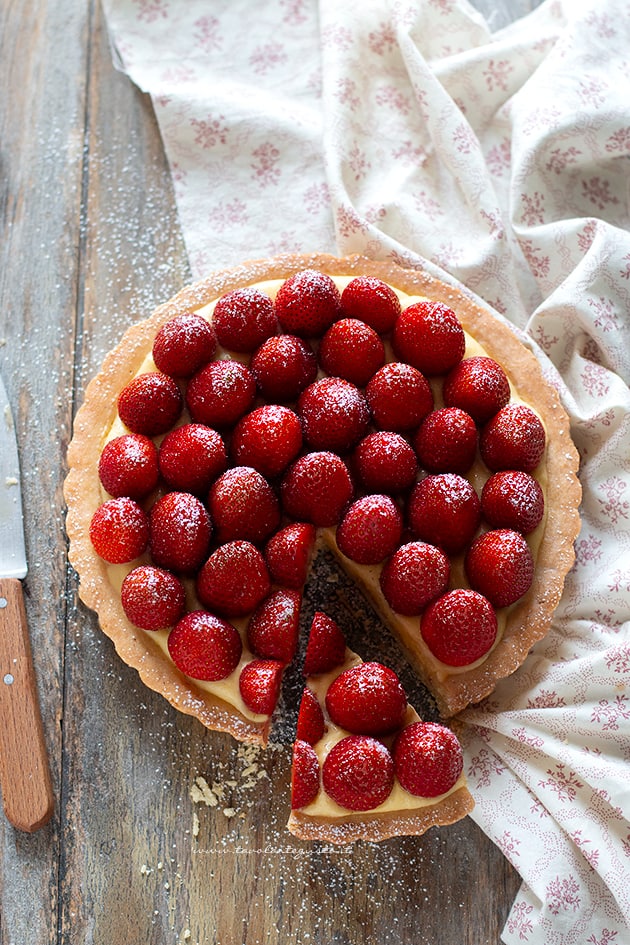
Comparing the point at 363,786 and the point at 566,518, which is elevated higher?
the point at 566,518

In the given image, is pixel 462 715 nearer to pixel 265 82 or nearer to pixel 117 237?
Result: pixel 117 237

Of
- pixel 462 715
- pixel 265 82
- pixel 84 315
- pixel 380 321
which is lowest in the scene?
pixel 462 715

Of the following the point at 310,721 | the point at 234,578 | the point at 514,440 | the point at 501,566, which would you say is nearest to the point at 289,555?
the point at 234,578

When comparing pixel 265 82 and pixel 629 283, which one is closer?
pixel 629 283

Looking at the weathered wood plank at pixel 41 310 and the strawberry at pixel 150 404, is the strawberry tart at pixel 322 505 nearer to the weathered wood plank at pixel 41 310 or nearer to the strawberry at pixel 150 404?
the strawberry at pixel 150 404

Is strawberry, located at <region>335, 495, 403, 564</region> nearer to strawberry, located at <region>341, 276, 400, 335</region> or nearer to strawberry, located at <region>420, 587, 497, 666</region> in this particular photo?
strawberry, located at <region>420, 587, 497, 666</region>

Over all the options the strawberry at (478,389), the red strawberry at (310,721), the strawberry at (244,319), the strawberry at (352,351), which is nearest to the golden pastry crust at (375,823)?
the red strawberry at (310,721)

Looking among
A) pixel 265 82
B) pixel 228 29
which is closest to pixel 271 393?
pixel 265 82
